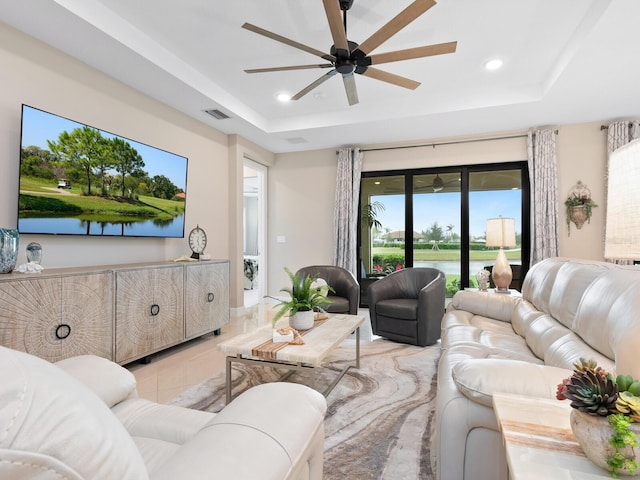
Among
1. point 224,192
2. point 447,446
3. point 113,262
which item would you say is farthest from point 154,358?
point 447,446

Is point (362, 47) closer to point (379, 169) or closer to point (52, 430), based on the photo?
point (52, 430)

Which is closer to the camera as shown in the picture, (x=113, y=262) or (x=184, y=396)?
(x=184, y=396)

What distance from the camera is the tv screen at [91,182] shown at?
2.67 metres

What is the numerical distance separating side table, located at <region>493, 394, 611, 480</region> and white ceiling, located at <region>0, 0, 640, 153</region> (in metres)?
2.80

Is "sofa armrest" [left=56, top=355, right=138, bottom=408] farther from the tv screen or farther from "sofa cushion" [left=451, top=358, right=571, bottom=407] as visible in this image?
the tv screen

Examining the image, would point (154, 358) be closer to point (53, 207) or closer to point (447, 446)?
point (53, 207)

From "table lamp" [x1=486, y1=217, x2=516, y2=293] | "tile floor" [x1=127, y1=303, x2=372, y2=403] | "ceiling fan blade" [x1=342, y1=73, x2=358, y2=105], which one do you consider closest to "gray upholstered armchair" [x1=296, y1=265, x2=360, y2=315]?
"tile floor" [x1=127, y1=303, x2=372, y2=403]

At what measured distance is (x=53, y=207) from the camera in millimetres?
2811

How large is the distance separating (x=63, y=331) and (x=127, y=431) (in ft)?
6.72

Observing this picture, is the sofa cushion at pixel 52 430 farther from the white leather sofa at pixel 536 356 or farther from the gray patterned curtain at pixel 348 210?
the gray patterned curtain at pixel 348 210

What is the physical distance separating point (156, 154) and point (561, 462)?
13.1ft

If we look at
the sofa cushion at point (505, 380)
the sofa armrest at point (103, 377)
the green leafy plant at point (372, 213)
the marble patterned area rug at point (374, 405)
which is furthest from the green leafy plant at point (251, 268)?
the sofa cushion at point (505, 380)

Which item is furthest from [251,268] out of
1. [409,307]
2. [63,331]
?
[63,331]

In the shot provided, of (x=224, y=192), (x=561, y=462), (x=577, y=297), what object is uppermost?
(x=224, y=192)
